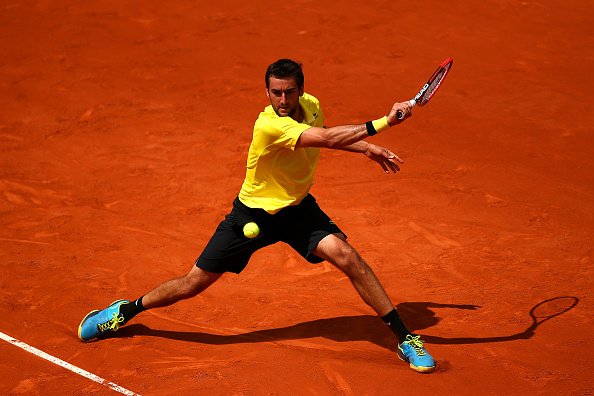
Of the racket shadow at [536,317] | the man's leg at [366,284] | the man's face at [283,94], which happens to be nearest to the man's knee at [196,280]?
the man's leg at [366,284]

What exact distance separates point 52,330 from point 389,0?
10417 mm

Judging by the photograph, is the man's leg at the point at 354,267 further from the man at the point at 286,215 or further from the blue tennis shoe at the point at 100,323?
the blue tennis shoe at the point at 100,323

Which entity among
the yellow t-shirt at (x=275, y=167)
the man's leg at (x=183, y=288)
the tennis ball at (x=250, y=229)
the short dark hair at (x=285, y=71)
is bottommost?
the man's leg at (x=183, y=288)

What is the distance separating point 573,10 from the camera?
13164 mm

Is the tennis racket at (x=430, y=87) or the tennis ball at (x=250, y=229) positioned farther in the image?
the tennis ball at (x=250, y=229)

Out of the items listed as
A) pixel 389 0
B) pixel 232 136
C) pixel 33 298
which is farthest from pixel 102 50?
pixel 33 298

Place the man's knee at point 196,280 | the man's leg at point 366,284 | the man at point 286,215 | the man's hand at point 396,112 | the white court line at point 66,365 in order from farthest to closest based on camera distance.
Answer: the man's knee at point 196,280 → the man's leg at point 366,284 → the man at point 286,215 → the white court line at point 66,365 → the man's hand at point 396,112

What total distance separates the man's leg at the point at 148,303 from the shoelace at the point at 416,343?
1504mm

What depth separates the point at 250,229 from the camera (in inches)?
194

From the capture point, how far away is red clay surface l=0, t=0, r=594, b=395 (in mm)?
4914

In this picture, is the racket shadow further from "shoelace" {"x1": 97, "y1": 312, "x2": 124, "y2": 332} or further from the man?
"shoelace" {"x1": 97, "y1": 312, "x2": 124, "y2": 332}

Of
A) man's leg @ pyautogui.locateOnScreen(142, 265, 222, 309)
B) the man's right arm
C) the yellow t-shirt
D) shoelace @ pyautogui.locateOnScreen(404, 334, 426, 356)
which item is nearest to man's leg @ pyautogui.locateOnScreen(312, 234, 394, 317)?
shoelace @ pyautogui.locateOnScreen(404, 334, 426, 356)

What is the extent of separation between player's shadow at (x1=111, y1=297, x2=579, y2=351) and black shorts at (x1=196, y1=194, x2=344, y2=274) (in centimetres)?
68

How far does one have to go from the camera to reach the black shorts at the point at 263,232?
4941 millimetres
